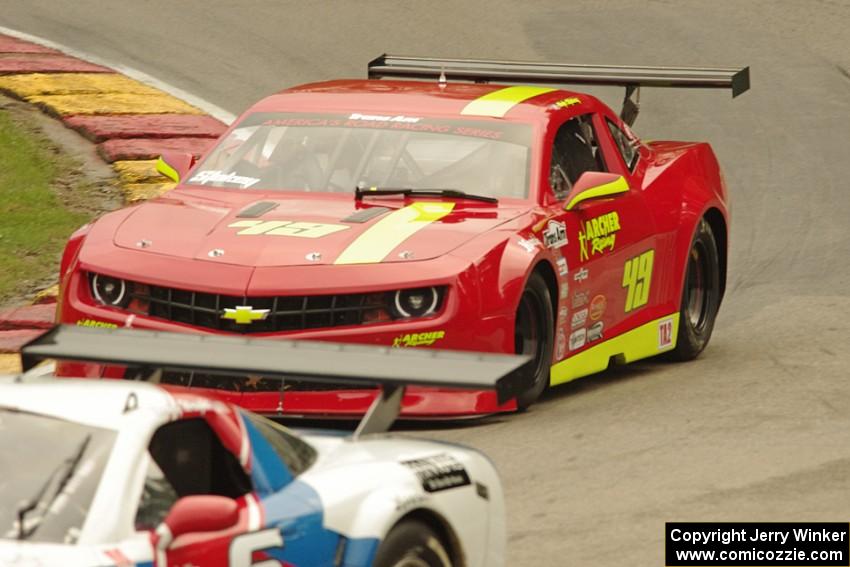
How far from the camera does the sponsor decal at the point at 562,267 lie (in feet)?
32.3

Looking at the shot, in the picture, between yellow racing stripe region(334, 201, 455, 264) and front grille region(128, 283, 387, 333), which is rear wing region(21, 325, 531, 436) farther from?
yellow racing stripe region(334, 201, 455, 264)

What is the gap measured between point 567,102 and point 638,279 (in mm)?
1058

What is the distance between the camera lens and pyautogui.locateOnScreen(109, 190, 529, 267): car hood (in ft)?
30.1

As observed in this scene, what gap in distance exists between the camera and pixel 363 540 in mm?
5750

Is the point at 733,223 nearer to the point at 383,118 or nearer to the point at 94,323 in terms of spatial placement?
the point at 383,118

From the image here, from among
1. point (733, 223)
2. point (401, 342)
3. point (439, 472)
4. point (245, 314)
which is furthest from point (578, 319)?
point (733, 223)

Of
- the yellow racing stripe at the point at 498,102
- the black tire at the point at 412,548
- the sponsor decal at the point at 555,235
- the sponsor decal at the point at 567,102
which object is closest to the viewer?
the black tire at the point at 412,548

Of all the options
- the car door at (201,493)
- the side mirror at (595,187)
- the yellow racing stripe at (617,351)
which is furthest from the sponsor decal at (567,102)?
the car door at (201,493)

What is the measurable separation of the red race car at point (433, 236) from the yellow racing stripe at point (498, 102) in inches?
0.7

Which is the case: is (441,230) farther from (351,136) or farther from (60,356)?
(60,356)

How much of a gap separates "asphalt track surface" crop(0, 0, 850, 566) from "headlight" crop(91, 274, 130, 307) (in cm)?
159

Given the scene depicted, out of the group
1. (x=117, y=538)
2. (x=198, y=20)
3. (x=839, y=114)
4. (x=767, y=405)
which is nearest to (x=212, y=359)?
(x=117, y=538)

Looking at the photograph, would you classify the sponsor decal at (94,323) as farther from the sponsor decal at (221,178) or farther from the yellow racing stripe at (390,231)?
the sponsor decal at (221,178)

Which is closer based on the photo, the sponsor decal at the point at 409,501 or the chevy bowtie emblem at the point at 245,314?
the sponsor decal at the point at 409,501
